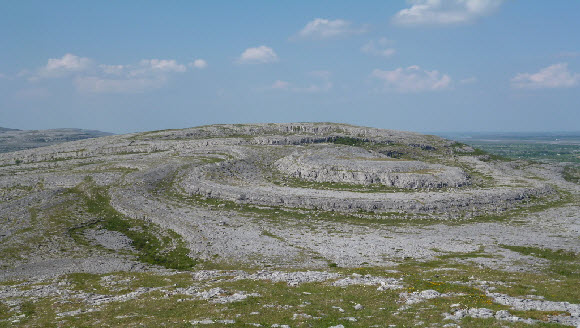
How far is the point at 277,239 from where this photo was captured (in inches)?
2329

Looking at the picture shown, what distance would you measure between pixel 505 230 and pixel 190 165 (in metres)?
83.1

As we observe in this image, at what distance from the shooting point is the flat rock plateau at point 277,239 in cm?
2638

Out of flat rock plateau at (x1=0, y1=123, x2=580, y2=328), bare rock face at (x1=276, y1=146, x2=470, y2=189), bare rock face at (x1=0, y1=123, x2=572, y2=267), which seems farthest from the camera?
bare rock face at (x1=276, y1=146, x2=470, y2=189)

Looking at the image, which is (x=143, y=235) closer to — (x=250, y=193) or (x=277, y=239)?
(x=277, y=239)

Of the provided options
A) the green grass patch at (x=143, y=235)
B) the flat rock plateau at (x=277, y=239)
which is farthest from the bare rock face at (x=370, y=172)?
the green grass patch at (x=143, y=235)

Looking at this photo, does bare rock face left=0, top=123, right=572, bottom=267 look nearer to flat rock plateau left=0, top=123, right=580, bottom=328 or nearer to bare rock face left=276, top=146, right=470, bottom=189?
bare rock face left=276, top=146, right=470, bottom=189

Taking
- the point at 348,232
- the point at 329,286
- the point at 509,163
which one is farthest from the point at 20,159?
the point at 509,163

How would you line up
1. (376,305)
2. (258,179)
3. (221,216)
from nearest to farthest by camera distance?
(376,305)
(221,216)
(258,179)

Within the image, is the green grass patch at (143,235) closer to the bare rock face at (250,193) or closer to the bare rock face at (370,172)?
the bare rock face at (250,193)

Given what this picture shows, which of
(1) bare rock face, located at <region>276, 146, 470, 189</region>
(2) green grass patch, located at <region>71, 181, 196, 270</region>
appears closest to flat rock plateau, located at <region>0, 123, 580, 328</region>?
(2) green grass patch, located at <region>71, 181, 196, 270</region>

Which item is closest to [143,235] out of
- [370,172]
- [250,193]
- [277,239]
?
[277,239]

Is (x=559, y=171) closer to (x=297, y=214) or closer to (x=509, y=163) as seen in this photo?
(x=509, y=163)

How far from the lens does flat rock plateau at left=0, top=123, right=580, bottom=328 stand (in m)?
26.4

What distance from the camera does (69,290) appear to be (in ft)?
119
